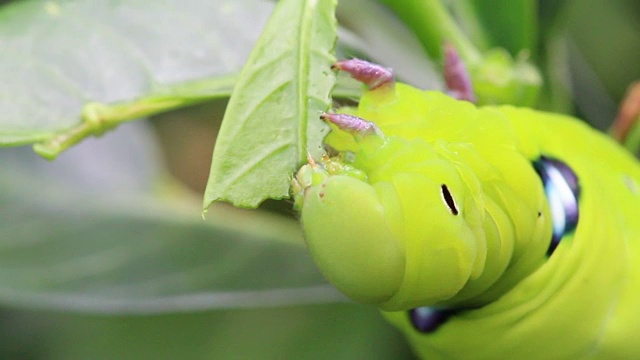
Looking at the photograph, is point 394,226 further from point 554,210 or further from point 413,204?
point 554,210

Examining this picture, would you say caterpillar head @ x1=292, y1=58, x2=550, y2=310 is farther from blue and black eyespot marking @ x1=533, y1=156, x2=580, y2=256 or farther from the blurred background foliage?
the blurred background foliage

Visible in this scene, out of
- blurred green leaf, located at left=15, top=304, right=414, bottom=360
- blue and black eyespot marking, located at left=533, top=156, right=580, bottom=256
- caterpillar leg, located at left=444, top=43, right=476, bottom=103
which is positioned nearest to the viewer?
blue and black eyespot marking, located at left=533, top=156, right=580, bottom=256

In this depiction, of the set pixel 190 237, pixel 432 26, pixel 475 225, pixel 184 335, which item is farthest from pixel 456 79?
pixel 184 335

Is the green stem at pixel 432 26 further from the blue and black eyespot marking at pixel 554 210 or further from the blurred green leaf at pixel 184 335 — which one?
the blurred green leaf at pixel 184 335

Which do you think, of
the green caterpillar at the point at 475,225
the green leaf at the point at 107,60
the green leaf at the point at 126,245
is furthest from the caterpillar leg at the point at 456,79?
the green leaf at the point at 126,245

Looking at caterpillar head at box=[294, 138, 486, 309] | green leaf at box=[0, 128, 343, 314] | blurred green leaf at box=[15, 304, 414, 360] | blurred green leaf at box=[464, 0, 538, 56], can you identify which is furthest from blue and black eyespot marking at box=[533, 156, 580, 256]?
blurred green leaf at box=[15, 304, 414, 360]

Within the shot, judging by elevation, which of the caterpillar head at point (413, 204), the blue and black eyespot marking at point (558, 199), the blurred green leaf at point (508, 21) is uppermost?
the caterpillar head at point (413, 204)

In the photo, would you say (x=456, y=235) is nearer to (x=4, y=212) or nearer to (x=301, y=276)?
(x=301, y=276)

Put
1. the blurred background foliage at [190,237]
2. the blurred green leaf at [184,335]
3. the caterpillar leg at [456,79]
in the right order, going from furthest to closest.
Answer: the blurred green leaf at [184,335] < the blurred background foliage at [190,237] < the caterpillar leg at [456,79]
